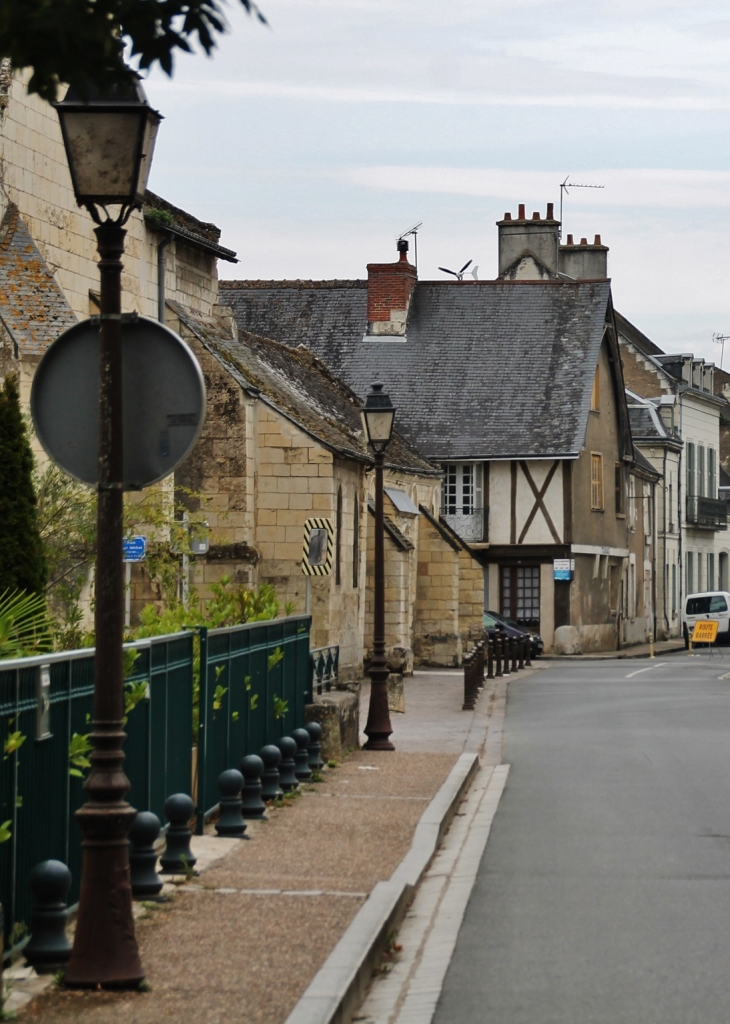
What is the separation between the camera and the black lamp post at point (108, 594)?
246 inches

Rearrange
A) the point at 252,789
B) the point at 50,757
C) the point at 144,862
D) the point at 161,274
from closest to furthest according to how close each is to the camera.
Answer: the point at 50,757, the point at 144,862, the point at 252,789, the point at 161,274

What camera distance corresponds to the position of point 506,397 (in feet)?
148

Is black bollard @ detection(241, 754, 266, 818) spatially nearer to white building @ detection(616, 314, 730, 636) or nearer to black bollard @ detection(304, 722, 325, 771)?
black bollard @ detection(304, 722, 325, 771)

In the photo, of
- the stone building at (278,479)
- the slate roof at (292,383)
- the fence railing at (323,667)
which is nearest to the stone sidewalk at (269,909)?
the fence railing at (323,667)

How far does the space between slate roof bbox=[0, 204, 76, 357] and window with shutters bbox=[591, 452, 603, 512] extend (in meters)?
30.0

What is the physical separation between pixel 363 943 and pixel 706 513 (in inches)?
2329

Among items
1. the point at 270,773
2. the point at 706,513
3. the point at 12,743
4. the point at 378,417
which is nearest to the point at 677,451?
the point at 706,513

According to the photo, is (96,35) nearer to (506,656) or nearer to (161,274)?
(161,274)

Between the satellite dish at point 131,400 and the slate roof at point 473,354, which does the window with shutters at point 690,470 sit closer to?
the slate roof at point 473,354

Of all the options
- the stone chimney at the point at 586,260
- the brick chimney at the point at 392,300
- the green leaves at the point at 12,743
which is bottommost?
the green leaves at the point at 12,743

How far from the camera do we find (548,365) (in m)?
45.5

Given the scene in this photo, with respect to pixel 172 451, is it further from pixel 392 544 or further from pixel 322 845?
pixel 392 544

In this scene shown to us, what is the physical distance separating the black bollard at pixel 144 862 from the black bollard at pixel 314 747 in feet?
19.0

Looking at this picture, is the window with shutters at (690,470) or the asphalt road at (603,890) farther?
the window with shutters at (690,470)
